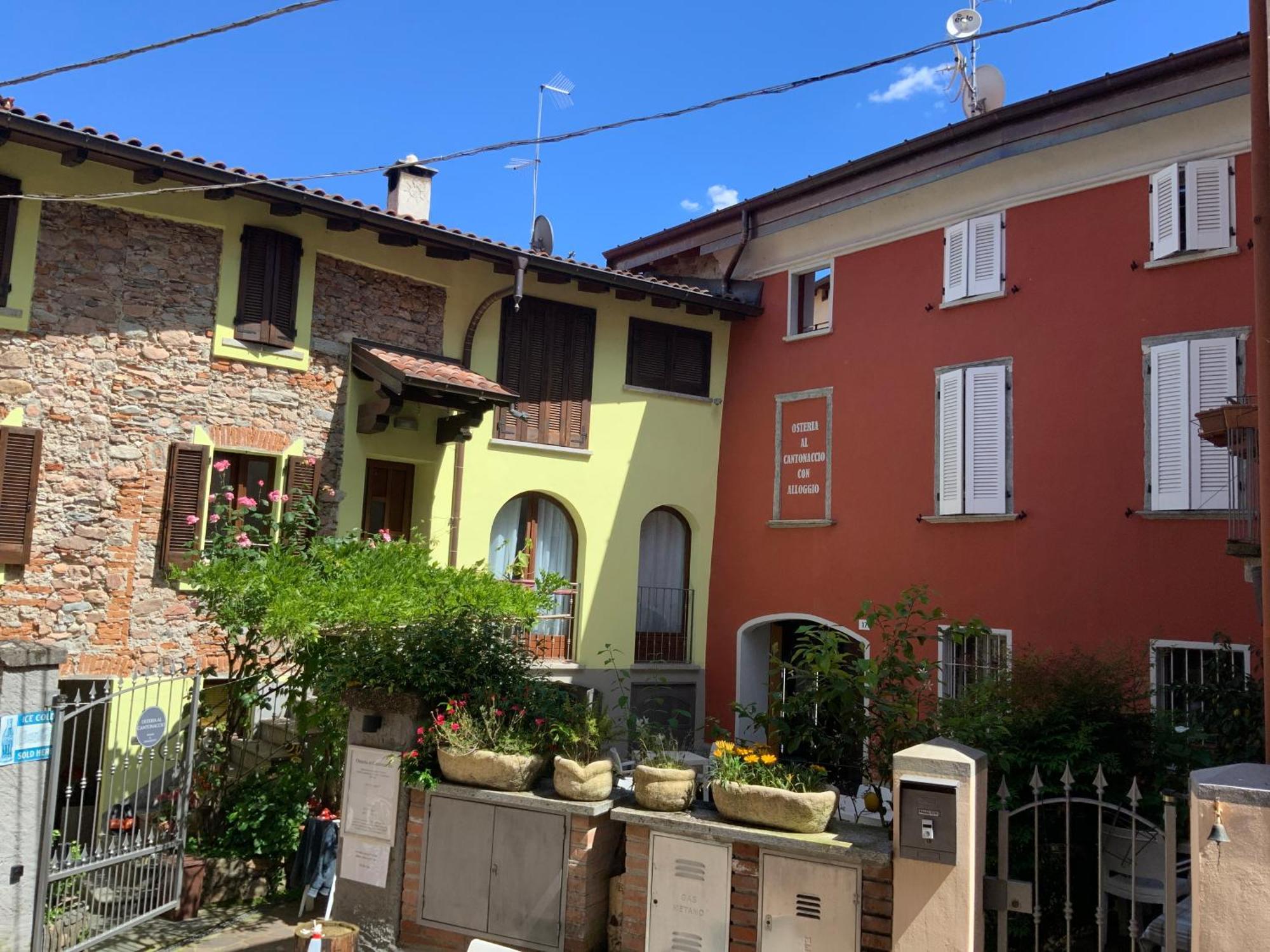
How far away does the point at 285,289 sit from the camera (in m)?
11.0

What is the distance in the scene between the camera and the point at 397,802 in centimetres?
675

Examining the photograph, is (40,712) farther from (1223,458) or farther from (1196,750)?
(1223,458)

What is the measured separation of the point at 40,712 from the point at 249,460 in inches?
193

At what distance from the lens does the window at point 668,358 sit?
559 inches

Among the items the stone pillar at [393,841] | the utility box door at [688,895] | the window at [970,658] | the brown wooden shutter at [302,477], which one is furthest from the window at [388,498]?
the utility box door at [688,895]

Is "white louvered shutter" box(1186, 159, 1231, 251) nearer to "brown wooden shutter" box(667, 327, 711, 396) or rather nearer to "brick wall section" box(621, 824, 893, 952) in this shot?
"brown wooden shutter" box(667, 327, 711, 396)

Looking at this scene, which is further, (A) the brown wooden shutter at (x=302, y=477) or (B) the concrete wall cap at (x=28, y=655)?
(A) the brown wooden shutter at (x=302, y=477)

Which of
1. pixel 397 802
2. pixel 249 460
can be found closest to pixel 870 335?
pixel 249 460

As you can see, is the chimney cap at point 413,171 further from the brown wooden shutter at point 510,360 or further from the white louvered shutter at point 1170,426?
the white louvered shutter at point 1170,426

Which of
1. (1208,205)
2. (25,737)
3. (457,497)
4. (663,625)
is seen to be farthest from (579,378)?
(25,737)

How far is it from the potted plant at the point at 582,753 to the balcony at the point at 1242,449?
467 cm

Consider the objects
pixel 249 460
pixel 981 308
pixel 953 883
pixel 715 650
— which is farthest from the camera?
pixel 715 650

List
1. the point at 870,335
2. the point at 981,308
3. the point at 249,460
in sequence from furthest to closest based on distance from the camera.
A: the point at 870,335, the point at 981,308, the point at 249,460

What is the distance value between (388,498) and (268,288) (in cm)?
277
